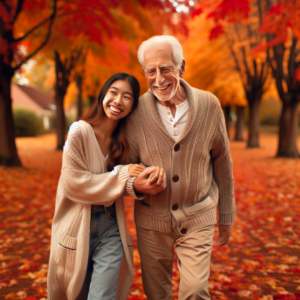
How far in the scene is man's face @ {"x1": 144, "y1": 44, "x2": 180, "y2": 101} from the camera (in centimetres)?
209

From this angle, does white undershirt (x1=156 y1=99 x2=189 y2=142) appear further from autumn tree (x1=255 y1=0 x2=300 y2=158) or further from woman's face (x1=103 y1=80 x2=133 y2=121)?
autumn tree (x1=255 y1=0 x2=300 y2=158)

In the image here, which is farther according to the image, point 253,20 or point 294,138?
point 253,20

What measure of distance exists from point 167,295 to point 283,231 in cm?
324

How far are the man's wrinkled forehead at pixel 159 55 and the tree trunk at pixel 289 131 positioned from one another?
1001cm

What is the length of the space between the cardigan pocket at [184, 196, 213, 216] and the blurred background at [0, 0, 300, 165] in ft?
16.8

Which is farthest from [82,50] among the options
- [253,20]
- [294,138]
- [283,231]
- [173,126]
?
[173,126]

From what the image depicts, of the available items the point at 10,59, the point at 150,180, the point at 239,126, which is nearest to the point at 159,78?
the point at 150,180

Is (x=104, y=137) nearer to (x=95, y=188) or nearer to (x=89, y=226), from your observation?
(x=95, y=188)

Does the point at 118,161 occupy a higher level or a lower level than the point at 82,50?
lower

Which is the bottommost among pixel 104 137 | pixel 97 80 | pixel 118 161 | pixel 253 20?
pixel 118 161

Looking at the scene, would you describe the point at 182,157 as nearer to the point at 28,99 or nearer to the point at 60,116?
the point at 60,116

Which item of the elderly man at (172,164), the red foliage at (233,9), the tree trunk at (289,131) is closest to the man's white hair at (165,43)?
the elderly man at (172,164)

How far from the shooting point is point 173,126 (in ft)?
7.30

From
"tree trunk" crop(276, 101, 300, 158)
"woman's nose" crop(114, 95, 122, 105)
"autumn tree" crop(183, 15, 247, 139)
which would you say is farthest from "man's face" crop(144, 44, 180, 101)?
"autumn tree" crop(183, 15, 247, 139)
